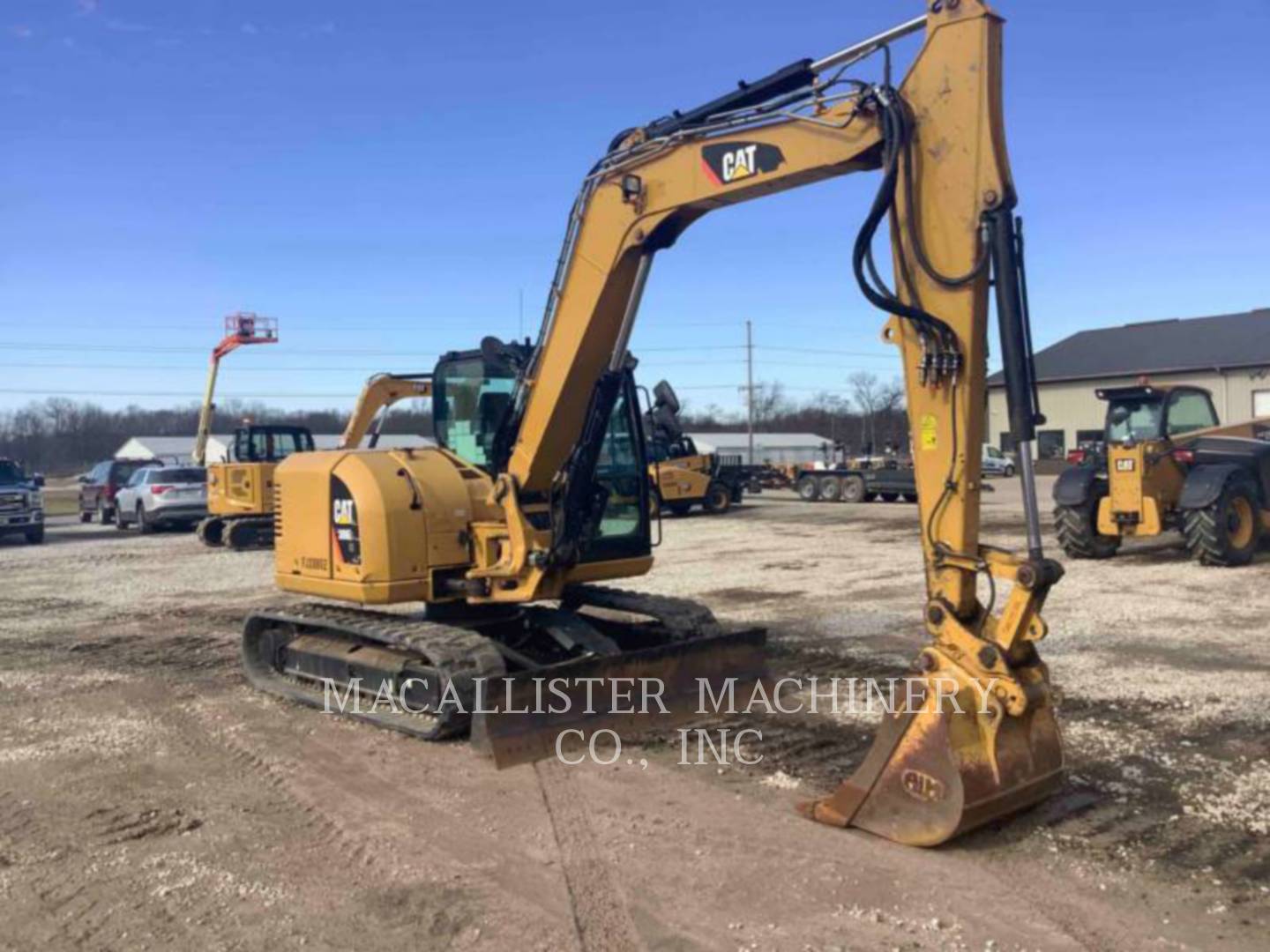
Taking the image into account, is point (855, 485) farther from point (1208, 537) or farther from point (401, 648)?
point (401, 648)

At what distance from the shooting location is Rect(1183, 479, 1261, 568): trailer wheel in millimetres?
13523

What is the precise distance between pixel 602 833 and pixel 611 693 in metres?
1.71

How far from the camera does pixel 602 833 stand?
5223 mm

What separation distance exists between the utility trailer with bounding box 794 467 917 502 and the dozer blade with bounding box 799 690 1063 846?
25.1m

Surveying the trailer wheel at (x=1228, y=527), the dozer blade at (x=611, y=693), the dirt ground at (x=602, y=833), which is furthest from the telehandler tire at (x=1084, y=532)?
the dozer blade at (x=611, y=693)

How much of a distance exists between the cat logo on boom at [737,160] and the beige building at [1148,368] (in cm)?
4420

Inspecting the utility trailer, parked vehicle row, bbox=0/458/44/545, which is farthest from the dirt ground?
the utility trailer

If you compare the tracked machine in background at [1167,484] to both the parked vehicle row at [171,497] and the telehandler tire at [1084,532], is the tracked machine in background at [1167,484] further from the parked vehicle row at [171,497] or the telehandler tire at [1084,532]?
the parked vehicle row at [171,497]

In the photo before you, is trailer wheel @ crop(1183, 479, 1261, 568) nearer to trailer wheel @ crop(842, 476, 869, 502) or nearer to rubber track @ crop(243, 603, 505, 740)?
rubber track @ crop(243, 603, 505, 740)

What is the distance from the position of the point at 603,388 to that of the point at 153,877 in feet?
13.6

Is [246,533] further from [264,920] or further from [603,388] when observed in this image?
[264,920]

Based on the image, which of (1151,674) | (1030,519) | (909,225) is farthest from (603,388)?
(1151,674)

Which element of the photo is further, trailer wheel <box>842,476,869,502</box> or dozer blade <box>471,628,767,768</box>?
trailer wheel <box>842,476,869,502</box>

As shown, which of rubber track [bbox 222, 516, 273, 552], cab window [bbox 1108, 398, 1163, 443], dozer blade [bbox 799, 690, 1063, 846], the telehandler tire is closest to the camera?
dozer blade [bbox 799, 690, 1063, 846]
